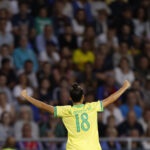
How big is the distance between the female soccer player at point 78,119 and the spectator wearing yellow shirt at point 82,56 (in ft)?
23.7

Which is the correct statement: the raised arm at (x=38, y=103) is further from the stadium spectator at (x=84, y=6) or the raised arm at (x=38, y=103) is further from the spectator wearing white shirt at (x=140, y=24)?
the spectator wearing white shirt at (x=140, y=24)

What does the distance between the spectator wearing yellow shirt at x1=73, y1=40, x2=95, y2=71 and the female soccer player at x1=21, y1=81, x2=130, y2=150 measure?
23.7 feet

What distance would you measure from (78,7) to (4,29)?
2536 mm

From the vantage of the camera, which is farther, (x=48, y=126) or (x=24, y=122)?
(x=48, y=126)

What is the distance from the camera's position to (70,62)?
45.1ft

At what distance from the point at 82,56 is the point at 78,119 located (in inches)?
294

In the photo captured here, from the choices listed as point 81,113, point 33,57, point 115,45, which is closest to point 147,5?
point 115,45

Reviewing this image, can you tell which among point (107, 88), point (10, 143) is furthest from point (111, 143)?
point (10, 143)

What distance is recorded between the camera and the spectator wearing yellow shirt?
14.0 m

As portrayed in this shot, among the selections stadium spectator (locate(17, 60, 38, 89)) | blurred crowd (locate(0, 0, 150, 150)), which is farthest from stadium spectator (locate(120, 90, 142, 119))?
stadium spectator (locate(17, 60, 38, 89))

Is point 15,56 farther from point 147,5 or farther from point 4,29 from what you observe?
point 147,5

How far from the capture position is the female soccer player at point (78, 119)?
6637 millimetres

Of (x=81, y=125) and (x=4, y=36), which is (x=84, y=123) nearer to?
(x=81, y=125)

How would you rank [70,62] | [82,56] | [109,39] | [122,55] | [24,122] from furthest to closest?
1. [109,39]
2. [122,55]
3. [82,56]
4. [70,62]
5. [24,122]
